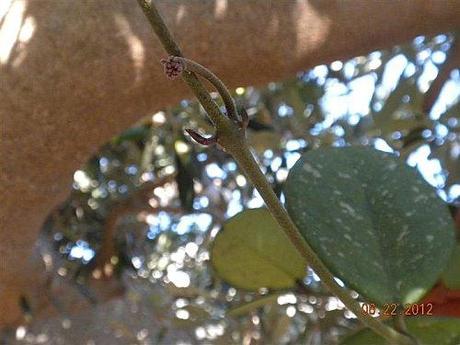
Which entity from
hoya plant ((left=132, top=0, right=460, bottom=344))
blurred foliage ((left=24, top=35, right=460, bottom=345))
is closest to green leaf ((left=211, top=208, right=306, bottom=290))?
hoya plant ((left=132, top=0, right=460, bottom=344))

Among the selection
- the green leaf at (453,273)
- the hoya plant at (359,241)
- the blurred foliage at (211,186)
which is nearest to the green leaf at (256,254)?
the hoya plant at (359,241)

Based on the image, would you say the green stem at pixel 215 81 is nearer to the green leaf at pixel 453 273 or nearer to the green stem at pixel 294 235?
the green stem at pixel 294 235

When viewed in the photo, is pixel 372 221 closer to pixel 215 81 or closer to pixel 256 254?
pixel 256 254

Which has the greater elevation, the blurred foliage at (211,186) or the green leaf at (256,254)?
the green leaf at (256,254)

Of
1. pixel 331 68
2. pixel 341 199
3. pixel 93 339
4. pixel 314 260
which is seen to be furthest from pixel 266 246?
pixel 331 68

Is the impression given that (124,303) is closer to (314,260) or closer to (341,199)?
(341,199)

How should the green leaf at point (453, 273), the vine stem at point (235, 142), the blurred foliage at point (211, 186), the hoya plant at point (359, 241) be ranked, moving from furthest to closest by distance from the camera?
1. the blurred foliage at point (211, 186)
2. the green leaf at point (453, 273)
3. the hoya plant at point (359, 241)
4. the vine stem at point (235, 142)

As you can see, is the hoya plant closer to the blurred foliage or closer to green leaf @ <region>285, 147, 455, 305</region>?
green leaf @ <region>285, 147, 455, 305</region>
